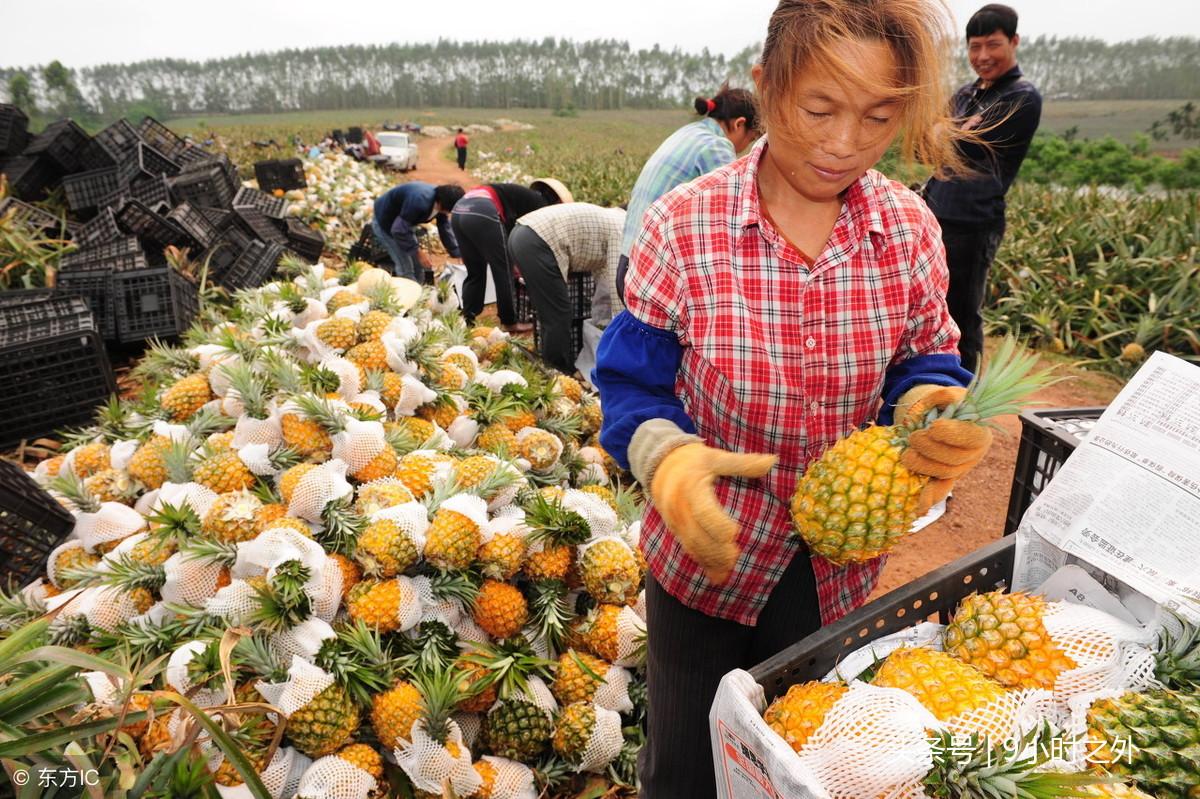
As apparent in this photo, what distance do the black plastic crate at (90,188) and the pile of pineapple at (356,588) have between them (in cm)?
545

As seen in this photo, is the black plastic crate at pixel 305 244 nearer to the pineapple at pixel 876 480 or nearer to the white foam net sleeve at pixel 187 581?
the white foam net sleeve at pixel 187 581

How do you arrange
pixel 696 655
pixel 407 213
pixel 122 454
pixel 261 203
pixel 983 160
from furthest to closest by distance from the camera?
pixel 261 203 < pixel 407 213 < pixel 983 160 < pixel 122 454 < pixel 696 655

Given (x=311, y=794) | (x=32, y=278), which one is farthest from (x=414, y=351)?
(x=32, y=278)

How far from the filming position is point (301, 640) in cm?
214

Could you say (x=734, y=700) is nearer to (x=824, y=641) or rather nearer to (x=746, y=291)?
(x=824, y=641)

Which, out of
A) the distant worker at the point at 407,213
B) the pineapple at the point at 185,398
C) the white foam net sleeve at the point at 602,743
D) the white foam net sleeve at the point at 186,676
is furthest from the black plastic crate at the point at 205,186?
the white foam net sleeve at the point at 602,743

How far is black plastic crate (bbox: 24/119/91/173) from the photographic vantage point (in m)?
7.45

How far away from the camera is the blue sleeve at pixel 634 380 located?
1.40 metres

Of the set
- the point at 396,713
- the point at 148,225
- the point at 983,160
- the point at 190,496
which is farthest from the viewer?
the point at 148,225

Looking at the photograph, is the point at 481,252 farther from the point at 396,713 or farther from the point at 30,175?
the point at 30,175

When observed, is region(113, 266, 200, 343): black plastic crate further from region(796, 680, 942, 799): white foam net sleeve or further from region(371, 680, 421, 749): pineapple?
region(796, 680, 942, 799): white foam net sleeve

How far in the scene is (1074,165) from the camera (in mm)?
24734

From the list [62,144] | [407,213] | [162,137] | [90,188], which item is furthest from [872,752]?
[162,137]

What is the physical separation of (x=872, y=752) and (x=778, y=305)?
82cm
